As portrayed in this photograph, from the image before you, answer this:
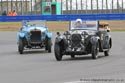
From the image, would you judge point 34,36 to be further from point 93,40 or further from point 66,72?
point 66,72

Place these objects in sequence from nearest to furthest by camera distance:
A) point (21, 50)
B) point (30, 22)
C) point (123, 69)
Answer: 1. point (123, 69)
2. point (21, 50)
3. point (30, 22)

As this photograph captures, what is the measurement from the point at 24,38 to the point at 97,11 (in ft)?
193

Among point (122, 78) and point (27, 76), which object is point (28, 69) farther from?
point (122, 78)

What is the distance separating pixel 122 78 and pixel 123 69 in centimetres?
257

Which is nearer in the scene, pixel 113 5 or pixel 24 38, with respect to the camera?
pixel 24 38

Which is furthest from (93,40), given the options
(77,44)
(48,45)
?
(48,45)

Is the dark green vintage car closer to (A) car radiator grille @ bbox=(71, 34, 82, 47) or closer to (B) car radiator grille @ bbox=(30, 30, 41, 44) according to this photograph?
(A) car radiator grille @ bbox=(71, 34, 82, 47)

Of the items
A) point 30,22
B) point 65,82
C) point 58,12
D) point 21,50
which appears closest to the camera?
point 65,82

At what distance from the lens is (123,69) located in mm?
15328

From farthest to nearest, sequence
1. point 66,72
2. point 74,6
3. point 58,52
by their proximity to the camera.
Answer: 1. point 74,6
2. point 58,52
3. point 66,72

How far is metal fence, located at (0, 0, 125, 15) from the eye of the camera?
271 ft

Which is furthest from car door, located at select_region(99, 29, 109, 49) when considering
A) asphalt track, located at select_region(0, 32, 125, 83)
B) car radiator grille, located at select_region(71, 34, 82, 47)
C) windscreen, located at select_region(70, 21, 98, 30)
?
asphalt track, located at select_region(0, 32, 125, 83)

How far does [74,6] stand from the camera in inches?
3342

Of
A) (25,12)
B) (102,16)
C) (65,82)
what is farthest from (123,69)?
(25,12)
